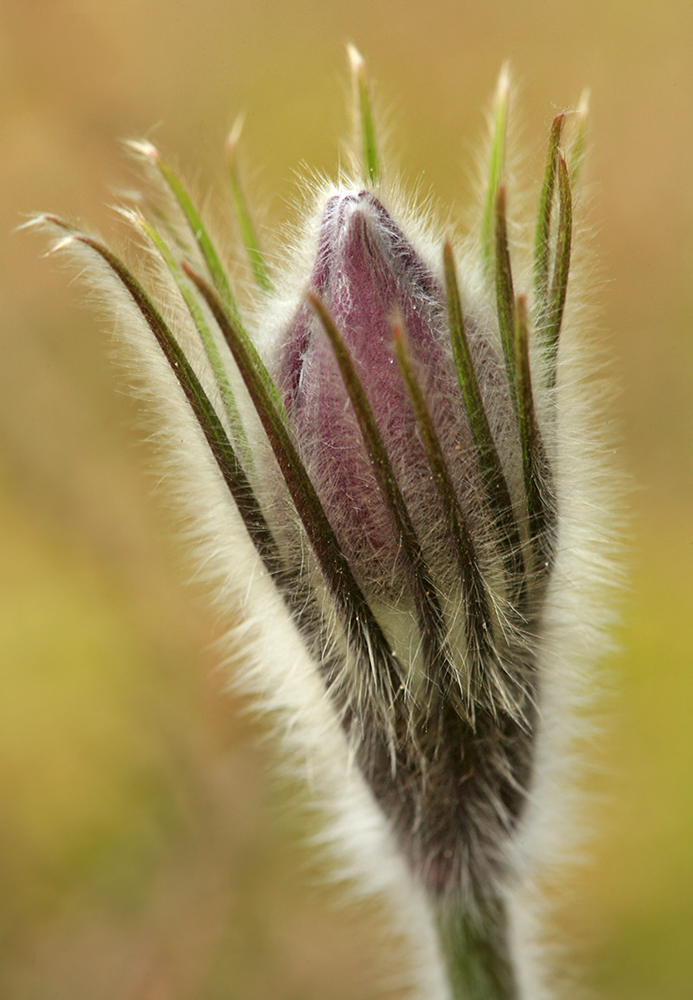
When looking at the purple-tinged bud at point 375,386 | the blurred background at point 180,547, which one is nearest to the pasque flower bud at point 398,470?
the purple-tinged bud at point 375,386

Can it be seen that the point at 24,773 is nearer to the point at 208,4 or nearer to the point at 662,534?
the point at 662,534

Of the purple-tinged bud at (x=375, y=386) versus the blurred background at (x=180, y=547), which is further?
the blurred background at (x=180, y=547)

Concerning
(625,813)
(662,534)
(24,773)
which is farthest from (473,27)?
(24,773)

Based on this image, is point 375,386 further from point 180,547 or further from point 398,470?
point 180,547

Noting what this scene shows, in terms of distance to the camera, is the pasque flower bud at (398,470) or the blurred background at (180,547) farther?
the blurred background at (180,547)

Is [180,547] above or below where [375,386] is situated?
below

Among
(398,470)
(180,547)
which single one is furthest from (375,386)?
A: (180,547)

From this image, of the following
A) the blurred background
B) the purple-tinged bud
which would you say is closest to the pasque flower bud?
the purple-tinged bud

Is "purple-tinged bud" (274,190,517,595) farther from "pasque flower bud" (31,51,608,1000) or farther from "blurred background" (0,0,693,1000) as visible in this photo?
"blurred background" (0,0,693,1000)

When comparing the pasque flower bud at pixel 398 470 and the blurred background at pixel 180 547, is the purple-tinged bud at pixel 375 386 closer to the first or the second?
the pasque flower bud at pixel 398 470
